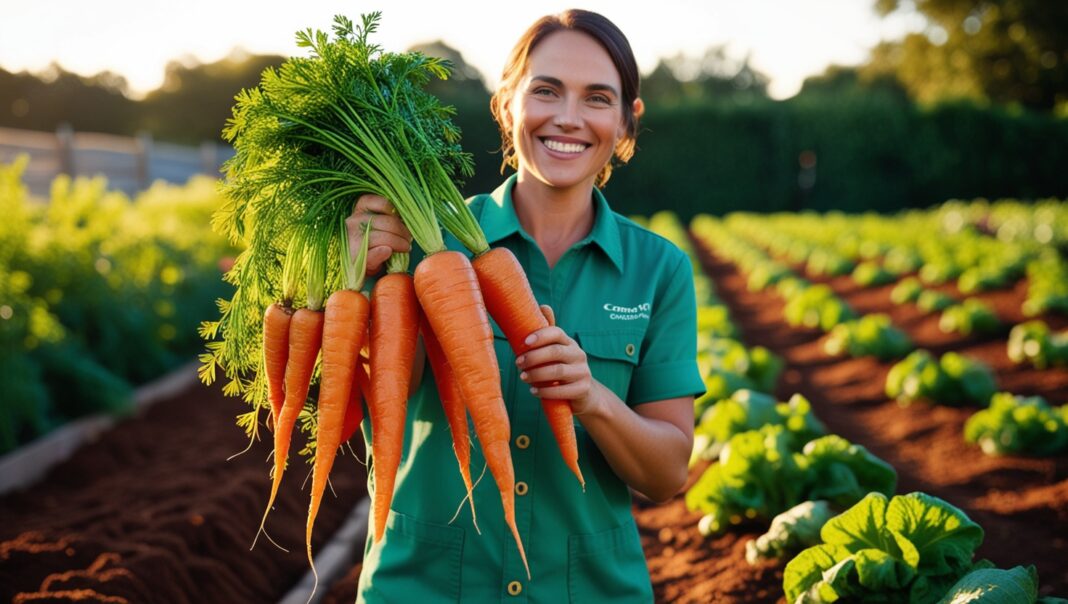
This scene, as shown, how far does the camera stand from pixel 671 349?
6.37ft

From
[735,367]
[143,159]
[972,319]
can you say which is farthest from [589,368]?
[143,159]

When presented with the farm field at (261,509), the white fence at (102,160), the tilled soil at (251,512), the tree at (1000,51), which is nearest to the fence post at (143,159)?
the white fence at (102,160)

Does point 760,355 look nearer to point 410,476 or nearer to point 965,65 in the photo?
point 410,476

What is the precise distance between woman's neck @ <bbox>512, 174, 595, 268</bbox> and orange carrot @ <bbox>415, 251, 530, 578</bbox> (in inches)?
10.6

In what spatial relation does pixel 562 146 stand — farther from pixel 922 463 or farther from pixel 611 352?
pixel 922 463

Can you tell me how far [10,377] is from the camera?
4.59m

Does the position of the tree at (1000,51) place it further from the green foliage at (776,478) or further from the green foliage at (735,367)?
the green foliage at (776,478)

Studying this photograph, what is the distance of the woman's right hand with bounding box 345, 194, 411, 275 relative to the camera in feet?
5.57

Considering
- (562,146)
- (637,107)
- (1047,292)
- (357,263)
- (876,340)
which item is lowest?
(876,340)

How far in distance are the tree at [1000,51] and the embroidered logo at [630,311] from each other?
3815 centimetres

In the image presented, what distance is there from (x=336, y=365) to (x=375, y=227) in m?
0.35

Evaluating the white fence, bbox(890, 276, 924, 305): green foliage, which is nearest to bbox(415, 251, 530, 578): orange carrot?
bbox(890, 276, 924, 305): green foliage

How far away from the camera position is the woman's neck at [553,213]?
1957 mm

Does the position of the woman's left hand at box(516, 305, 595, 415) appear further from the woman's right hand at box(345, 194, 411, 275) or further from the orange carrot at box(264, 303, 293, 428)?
the orange carrot at box(264, 303, 293, 428)
